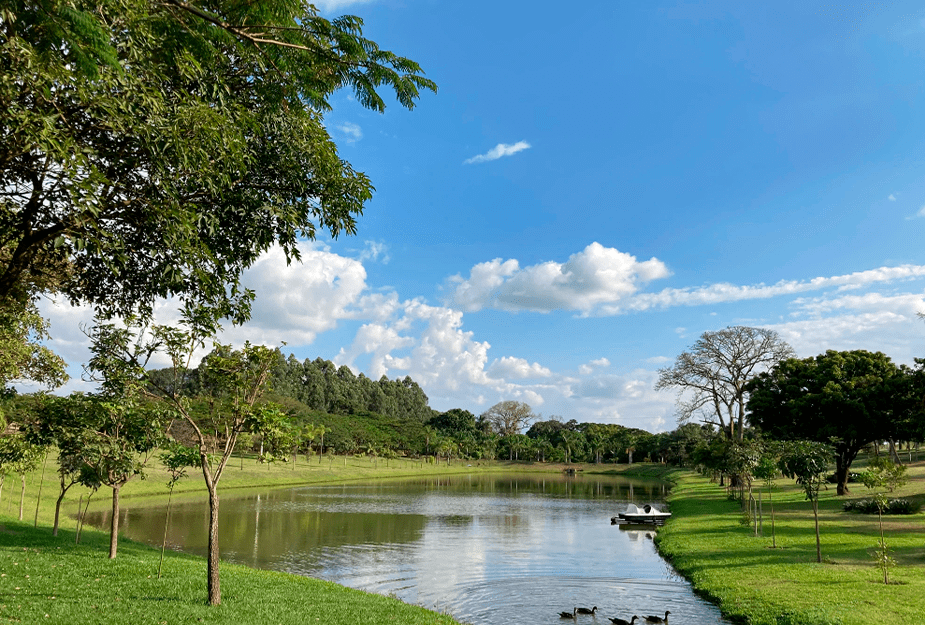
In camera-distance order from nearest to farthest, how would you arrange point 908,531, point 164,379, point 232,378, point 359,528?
point 232,378 → point 908,531 → point 359,528 → point 164,379

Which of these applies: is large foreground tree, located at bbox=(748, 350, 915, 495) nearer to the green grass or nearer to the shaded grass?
the green grass

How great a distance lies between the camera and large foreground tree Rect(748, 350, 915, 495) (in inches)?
1534

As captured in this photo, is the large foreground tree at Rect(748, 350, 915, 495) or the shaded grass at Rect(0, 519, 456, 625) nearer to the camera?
the shaded grass at Rect(0, 519, 456, 625)

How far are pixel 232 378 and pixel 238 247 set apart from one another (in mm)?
5257

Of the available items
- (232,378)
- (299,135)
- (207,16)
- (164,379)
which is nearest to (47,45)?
(207,16)

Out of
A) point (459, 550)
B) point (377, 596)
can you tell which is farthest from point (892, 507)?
point (377, 596)

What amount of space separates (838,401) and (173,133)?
45.2m

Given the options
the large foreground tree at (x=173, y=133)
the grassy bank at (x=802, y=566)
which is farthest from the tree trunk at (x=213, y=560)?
the grassy bank at (x=802, y=566)

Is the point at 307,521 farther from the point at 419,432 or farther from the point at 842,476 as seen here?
the point at 419,432

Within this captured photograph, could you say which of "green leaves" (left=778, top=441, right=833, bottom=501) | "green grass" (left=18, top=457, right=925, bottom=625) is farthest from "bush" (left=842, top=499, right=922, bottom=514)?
"green leaves" (left=778, top=441, right=833, bottom=501)

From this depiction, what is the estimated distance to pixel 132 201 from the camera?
8.41 metres

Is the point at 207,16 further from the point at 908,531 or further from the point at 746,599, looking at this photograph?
the point at 908,531

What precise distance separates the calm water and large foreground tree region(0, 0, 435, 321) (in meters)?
13.1

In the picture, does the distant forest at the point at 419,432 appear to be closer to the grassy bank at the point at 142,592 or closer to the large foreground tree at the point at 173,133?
the grassy bank at the point at 142,592
